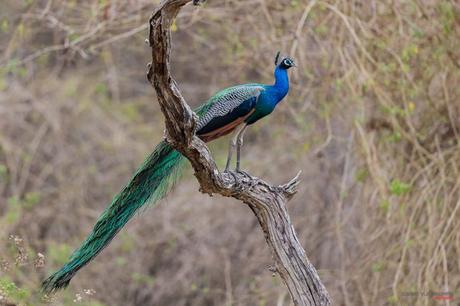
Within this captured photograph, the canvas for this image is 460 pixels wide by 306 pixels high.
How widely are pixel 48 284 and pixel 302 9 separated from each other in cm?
327

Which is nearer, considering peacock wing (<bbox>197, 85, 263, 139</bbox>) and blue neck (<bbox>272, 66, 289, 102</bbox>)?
peacock wing (<bbox>197, 85, 263, 139</bbox>)

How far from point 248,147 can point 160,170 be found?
207 inches

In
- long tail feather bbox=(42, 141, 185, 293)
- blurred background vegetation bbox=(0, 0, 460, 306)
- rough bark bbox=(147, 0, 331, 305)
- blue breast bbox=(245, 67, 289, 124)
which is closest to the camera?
rough bark bbox=(147, 0, 331, 305)

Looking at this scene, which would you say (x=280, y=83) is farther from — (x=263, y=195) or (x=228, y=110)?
(x=263, y=195)

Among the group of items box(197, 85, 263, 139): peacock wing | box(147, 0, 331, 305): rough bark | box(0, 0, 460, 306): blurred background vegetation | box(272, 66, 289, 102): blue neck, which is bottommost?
box(147, 0, 331, 305): rough bark

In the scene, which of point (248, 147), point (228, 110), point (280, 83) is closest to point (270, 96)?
point (280, 83)

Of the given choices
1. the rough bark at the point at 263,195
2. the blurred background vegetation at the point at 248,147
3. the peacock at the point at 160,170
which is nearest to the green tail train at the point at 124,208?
the peacock at the point at 160,170

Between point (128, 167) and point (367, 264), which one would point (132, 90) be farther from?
point (367, 264)

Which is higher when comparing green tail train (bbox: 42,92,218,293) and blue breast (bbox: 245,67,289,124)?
blue breast (bbox: 245,67,289,124)

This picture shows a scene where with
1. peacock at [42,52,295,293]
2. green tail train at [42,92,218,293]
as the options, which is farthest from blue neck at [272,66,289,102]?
green tail train at [42,92,218,293]

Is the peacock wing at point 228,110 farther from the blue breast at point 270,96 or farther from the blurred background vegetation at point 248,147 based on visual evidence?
the blurred background vegetation at point 248,147

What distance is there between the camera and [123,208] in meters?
4.72

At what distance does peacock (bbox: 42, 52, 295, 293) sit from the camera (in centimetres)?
470

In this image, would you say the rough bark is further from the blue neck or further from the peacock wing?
the blue neck
